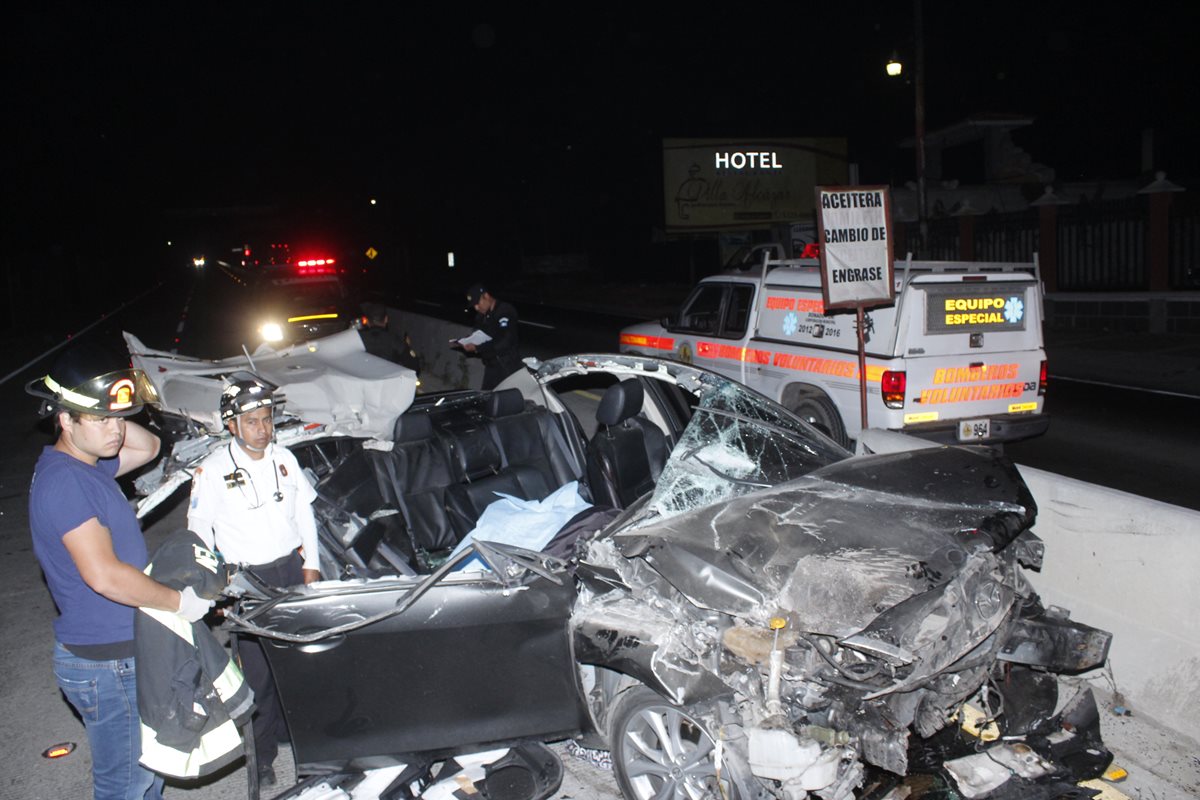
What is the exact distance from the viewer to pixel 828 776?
118 inches

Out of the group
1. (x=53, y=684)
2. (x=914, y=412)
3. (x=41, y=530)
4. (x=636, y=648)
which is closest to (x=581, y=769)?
(x=636, y=648)

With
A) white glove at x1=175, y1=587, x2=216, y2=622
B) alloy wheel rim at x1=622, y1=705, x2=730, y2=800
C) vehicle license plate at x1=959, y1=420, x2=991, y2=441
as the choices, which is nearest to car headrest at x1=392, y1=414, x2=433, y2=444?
white glove at x1=175, y1=587, x2=216, y2=622

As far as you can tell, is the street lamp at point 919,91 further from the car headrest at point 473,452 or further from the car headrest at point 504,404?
the car headrest at point 473,452

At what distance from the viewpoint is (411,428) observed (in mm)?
5621

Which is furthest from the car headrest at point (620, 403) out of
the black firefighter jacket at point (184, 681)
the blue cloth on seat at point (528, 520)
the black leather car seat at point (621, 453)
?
the black firefighter jacket at point (184, 681)

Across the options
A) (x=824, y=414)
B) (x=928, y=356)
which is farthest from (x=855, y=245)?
(x=824, y=414)

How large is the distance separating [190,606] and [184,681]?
0.87 ft

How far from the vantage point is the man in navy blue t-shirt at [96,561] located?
3.06m

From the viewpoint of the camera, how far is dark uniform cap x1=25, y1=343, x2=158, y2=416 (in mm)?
3156

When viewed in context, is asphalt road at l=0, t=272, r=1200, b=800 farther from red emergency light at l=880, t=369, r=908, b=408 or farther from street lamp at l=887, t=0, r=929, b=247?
street lamp at l=887, t=0, r=929, b=247

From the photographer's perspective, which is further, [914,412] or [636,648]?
[914,412]

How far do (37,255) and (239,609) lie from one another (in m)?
56.0

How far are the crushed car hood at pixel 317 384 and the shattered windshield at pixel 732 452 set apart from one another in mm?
2130

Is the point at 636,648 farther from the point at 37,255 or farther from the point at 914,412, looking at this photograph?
the point at 37,255
